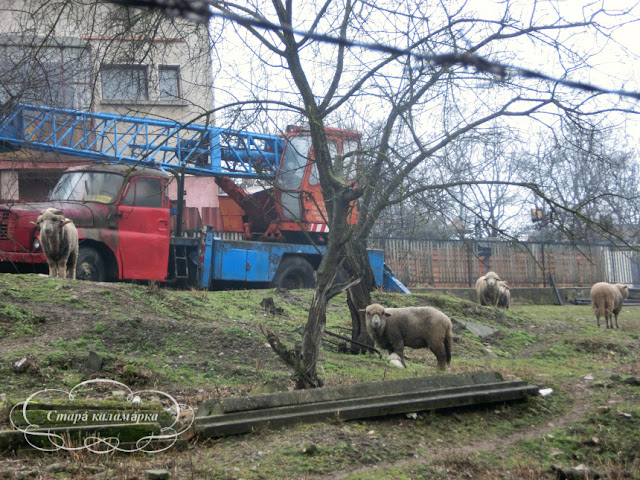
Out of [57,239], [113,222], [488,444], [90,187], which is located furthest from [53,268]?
[488,444]

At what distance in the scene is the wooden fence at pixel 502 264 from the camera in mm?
23375

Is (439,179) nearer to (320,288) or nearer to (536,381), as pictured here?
(320,288)

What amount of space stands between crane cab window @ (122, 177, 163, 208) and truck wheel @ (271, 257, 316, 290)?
3583mm

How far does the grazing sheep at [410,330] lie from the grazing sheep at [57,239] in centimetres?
577

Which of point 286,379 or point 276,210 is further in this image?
point 276,210

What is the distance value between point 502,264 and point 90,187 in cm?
1698

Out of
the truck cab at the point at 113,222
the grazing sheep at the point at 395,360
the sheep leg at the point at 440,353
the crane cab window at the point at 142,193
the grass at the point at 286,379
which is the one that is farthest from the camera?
the crane cab window at the point at 142,193

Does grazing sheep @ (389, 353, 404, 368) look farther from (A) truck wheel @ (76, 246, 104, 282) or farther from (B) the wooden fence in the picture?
(B) the wooden fence

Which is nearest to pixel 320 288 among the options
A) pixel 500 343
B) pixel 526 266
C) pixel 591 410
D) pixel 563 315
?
pixel 591 410

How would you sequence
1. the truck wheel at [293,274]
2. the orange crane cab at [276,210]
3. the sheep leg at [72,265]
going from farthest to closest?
the truck wheel at [293,274] → the orange crane cab at [276,210] → the sheep leg at [72,265]

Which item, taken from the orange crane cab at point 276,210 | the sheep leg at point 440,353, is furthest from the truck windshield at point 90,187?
the sheep leg at point 440,353

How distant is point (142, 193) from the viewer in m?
14.1

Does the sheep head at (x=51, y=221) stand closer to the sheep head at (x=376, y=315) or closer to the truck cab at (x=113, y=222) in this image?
the truck cab at (x=113, y=222)

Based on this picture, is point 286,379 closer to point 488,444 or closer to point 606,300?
point 488,444
